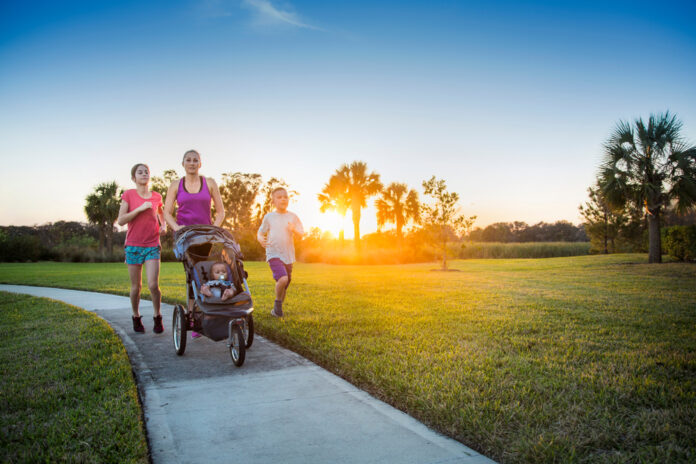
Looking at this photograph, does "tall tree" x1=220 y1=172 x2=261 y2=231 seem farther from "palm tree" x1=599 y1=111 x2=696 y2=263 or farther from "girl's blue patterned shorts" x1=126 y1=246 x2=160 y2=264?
"girl's blue patterned shorts" x1=126 y1=246 x2=160 y2=264

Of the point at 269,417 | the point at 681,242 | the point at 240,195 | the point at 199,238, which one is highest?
the point at 240,195

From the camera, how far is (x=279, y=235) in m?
Result: 6.61

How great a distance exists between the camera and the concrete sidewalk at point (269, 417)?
8.41 ft

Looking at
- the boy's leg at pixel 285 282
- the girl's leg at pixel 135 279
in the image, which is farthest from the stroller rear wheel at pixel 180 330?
the boy's leg at pixel 285 282

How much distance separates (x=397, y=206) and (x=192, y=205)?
44882 millimetres

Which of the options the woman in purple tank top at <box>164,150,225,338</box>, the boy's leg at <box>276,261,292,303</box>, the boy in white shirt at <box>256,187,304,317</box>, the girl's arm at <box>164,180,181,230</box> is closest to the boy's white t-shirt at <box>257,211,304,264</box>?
the boy in white shirt at <box>256,187,304,317</box>

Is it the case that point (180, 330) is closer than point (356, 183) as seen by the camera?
Yes

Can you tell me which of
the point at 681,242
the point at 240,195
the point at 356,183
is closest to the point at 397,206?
the point at 356,183

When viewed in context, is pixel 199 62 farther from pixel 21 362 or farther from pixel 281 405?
pixel 281 405

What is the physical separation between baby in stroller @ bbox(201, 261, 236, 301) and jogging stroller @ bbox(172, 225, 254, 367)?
5cm

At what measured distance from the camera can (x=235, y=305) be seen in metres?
4.45

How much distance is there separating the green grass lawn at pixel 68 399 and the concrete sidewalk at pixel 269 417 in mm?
168

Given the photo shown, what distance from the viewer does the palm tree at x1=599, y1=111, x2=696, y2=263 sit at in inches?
748

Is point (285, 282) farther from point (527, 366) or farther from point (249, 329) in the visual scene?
point (527, 366)
